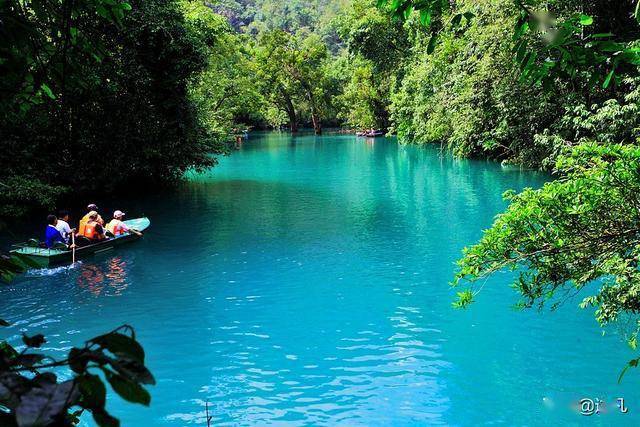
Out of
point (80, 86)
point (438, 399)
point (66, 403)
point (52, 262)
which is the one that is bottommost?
point (438, 399)

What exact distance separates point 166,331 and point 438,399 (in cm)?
433

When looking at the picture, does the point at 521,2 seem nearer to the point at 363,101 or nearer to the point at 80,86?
the point at 80,86

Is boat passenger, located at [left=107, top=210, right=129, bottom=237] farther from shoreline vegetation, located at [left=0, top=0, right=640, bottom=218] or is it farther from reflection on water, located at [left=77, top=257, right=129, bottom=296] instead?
shoreline vegetation, located at [left=0, top=0, right=640, bottom=218]

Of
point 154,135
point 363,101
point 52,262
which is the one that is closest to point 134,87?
point 154,135

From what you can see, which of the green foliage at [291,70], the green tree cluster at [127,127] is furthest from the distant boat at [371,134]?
the green tree cluster at [127,127]

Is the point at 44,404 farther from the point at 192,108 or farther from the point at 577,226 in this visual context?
the point at 192,108

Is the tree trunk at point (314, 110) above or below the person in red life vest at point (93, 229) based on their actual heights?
above

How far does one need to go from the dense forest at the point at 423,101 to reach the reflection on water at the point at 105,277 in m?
2.98

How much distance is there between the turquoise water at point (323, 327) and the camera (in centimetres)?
636

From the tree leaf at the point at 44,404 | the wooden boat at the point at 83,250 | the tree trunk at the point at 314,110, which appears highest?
the tree trunk at the point at 314,110

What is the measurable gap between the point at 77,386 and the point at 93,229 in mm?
12757

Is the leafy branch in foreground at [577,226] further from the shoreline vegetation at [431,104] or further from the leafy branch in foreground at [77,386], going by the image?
the leafy branch in foreground at [77,386]

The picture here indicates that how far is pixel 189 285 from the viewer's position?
10.8 m

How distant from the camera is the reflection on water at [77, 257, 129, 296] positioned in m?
10.5
